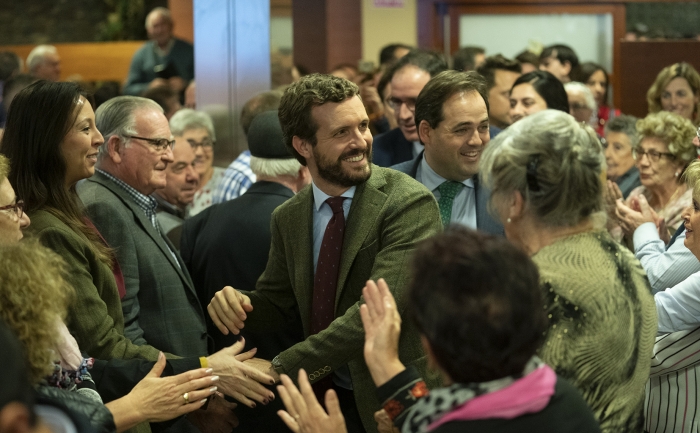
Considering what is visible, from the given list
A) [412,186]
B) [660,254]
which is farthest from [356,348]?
[660,254]

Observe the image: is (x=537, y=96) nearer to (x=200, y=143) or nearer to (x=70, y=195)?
(x=200, y=143)

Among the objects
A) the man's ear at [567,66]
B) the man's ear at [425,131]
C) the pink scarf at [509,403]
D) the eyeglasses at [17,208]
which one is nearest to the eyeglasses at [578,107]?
the man's ear at [567,66]

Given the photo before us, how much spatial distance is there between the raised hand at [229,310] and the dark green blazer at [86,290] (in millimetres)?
302

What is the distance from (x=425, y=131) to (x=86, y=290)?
1.53 meters

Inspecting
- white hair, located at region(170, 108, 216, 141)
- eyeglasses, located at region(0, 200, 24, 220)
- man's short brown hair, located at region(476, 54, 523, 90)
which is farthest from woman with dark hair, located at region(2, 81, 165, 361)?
man's short brown hair, located at region(476, 54, 523, 90)

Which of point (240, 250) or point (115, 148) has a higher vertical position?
point (115, 148)

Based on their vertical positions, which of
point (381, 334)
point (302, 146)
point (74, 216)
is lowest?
point (381, 334)

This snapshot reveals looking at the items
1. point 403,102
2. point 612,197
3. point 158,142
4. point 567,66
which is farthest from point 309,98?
point 567,66

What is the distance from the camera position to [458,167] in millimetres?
3449

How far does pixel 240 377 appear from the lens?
9.43 ft

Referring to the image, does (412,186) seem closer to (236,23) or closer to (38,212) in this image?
(38,212)

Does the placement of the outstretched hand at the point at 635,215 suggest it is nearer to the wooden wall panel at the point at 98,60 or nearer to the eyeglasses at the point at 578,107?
the eyeglasses at the point at 578,107

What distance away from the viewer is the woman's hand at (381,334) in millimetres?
2018

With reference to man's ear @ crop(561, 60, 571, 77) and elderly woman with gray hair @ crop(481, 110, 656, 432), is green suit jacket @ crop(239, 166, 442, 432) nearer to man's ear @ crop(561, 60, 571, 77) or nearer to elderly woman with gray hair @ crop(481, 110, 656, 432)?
elderly woman with gray hair @ crop(481, 110, 656, 432)
